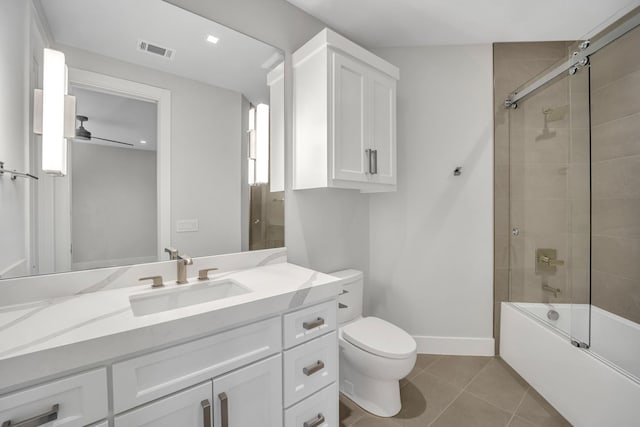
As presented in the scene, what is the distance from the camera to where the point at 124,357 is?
75 cm

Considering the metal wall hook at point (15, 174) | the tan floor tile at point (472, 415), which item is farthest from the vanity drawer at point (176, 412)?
the tan floor tile at point (472, 415)

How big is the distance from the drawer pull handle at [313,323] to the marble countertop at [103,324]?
0.09m

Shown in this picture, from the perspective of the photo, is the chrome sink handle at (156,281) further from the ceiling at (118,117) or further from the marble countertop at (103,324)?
the ceiling at (118,117)

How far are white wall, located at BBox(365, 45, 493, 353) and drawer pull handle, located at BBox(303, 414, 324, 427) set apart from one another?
1.18 metres

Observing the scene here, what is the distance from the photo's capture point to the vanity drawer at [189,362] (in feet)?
2.45

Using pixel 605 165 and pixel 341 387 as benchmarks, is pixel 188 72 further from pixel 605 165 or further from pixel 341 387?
pixel 605 165

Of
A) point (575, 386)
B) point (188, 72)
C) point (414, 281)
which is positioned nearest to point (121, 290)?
point (188, 72)

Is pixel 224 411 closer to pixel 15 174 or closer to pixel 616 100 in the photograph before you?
pixel 15 174

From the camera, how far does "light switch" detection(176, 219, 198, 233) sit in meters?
1.31

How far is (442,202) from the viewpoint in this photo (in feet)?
7.34

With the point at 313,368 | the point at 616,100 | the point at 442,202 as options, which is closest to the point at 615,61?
the point at 616,100

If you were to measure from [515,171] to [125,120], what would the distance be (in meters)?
2.58

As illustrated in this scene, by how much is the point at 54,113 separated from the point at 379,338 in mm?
1830

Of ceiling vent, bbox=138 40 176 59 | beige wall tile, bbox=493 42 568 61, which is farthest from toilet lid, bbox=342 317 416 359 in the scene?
beige wall tile, bbox=493 42 568 61
